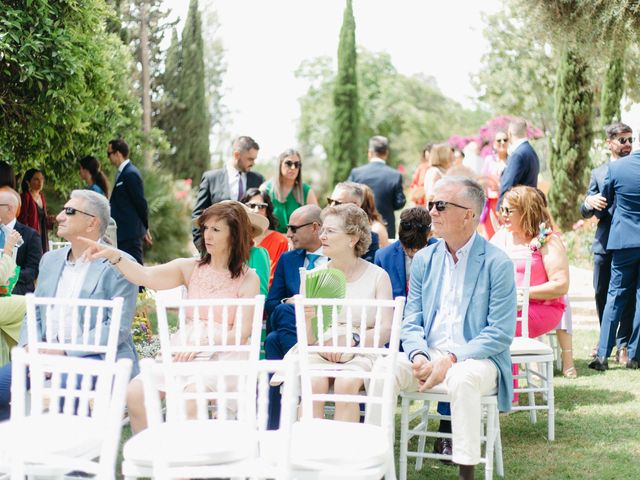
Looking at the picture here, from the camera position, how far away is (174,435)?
3.34 metres

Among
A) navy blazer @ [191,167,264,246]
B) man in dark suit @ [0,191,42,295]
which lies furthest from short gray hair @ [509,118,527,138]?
man in dark suit @ [0,191,42,295]

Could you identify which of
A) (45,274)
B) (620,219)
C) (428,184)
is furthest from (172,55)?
(45,274)

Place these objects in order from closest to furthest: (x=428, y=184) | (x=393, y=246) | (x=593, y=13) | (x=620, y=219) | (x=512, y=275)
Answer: (x=512, y=275), (x=393, y=246), (x=620, y=219), (x=593, y=13), (x=428, y=184)

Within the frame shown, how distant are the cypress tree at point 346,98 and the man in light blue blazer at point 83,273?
26.9 meters

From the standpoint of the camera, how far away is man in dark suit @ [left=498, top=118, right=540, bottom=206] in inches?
360

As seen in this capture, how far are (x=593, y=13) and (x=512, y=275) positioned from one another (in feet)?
19.0

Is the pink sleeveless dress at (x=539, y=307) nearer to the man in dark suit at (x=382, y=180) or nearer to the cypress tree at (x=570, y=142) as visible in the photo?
the man in dark suit at (x=382, y=180)

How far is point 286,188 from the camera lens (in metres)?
8.01

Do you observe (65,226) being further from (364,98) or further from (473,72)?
(364,98)

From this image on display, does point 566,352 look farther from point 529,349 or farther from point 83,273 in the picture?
point 83,273

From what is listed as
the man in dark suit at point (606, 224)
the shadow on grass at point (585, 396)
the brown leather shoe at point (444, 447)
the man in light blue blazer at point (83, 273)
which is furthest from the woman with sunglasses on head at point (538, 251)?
the man in light blue blazer at point (83, 273)

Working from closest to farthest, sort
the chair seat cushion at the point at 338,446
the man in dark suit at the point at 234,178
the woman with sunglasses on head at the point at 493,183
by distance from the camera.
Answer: the chair seat cushion at the point at 338,446 < the man in dark suit at the point at 234,178 < the woman with sunglasses on head at the point at 493,183

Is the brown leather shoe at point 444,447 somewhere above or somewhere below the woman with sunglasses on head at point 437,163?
below

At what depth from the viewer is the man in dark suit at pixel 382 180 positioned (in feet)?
32.1
